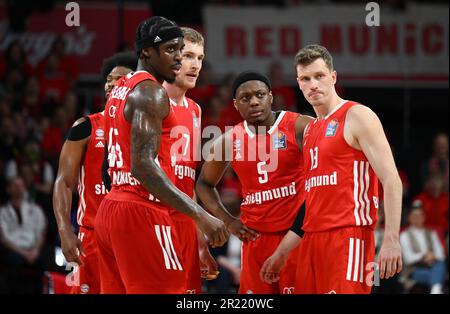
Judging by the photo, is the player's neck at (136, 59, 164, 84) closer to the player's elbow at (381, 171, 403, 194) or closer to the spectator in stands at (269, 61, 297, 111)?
the player's elbow at (381, 171, 403, 194)

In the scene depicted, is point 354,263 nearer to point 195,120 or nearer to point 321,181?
point 321,181

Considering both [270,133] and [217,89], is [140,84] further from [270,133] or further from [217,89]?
[217,89]

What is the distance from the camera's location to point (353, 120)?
602 cm

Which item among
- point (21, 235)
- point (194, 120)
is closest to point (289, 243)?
point (194, 120)

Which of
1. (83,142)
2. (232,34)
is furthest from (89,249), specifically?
(232,34)

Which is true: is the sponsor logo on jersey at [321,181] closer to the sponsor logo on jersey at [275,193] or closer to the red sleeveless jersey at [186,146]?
the sponsor logo on jersey at [275,193]

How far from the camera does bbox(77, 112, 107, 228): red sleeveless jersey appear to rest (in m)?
7.06

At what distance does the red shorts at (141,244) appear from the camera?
17.7ft

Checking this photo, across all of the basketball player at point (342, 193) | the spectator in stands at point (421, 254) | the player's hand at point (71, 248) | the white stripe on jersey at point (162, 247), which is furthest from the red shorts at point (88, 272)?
the spectator in stands at point (421, 254)

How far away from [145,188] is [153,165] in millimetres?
195

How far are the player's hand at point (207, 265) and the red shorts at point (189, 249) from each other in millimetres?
202

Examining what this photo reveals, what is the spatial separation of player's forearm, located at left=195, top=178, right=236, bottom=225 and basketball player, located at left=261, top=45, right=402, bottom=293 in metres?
1.04

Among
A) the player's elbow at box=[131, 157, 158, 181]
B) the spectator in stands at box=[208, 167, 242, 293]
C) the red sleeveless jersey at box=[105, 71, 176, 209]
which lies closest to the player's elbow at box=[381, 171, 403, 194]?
the red sleeveless jersey at box=[105, 71, 176, 209]

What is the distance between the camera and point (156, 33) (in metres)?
5.64
